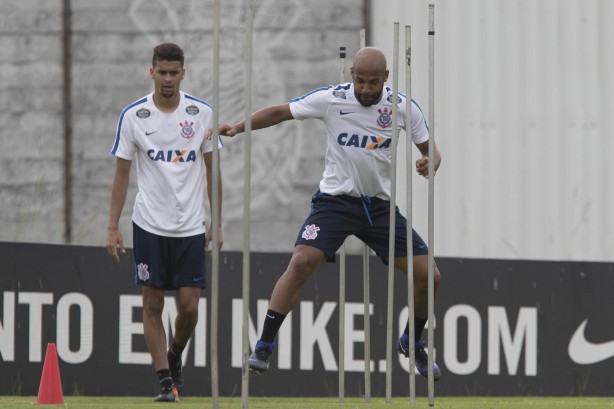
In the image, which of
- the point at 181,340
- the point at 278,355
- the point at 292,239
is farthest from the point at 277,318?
the point at 292,239

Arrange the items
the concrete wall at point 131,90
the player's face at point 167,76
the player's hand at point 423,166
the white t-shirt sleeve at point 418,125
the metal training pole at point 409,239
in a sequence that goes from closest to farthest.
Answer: the metal training pole at point 409,239
the player's hand at point 423,166
the white t-shirt sleeve at point 418,125
the player's face at point 167,76
the concrete wall at point 131,90

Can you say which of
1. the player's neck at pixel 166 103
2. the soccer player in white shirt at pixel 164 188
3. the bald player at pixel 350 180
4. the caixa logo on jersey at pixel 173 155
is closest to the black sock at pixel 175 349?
the soccer player in white shirt at pixel 164 188

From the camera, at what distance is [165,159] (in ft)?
24.2

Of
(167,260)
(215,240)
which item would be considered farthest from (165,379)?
(215,240)

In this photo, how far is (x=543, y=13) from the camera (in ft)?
38.8

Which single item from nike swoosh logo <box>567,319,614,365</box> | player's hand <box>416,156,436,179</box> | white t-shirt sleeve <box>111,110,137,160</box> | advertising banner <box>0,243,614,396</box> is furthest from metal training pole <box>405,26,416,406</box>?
nike swoosh logo <box>567,319,614,365</box>

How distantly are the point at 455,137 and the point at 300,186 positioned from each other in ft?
4.82

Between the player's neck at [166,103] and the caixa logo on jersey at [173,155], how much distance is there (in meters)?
0.25

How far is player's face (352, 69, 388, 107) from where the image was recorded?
6645 mm

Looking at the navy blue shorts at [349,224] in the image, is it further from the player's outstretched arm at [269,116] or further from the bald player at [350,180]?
the player's outstretched arm at [269,116]

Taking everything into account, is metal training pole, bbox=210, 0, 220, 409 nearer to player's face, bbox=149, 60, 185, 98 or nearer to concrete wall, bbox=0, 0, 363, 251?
player's face, bbox=149, 60, 185, 98

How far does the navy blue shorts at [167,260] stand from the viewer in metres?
7.46

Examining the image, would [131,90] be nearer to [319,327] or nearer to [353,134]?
[319,327]

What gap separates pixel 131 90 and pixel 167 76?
4.88 meters
